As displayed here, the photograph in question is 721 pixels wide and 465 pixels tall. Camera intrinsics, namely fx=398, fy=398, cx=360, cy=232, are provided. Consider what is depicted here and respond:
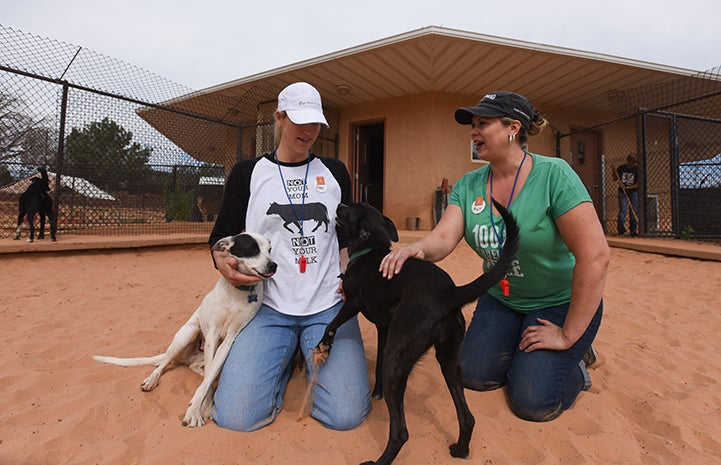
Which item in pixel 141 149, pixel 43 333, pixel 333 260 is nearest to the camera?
pixel 333 260

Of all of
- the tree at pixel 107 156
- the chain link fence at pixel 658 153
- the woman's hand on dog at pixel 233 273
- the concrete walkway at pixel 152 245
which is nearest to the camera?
the woman's hand on dog at pixel 233 273

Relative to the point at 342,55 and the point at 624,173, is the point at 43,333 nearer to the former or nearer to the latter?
the point at 342,55

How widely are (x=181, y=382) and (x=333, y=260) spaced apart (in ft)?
3.85

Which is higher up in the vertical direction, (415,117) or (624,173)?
(415,117)

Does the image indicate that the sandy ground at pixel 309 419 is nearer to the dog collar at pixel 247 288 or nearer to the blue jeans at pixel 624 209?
the dog collar at pixel 247 288

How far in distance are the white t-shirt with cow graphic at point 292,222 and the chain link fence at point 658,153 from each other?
762 cm

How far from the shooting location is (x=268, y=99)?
33.6 feet

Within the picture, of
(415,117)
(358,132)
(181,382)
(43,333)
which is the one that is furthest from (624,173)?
(43,333)

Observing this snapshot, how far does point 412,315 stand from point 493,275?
0.39 meters

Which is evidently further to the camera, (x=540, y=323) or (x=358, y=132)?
(x=358, y=132)

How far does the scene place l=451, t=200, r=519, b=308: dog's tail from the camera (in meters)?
1.67

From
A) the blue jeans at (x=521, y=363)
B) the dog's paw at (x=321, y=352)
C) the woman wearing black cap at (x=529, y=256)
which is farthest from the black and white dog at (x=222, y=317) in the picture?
the blue jeans at (x=521, y=363)

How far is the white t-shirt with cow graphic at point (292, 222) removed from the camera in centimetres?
236

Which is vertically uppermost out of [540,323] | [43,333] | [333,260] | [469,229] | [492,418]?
[469,229]
